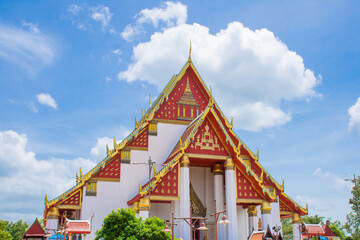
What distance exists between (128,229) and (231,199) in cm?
611

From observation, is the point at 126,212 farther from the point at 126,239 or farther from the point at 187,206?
the point at 187,206

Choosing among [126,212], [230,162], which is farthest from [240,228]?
[126,212]

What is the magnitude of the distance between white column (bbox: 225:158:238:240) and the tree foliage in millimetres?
4549

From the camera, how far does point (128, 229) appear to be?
1404cm

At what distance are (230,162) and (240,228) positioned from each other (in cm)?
452

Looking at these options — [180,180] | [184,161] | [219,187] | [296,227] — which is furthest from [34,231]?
[296,227]

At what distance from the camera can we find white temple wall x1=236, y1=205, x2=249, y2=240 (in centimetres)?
2078

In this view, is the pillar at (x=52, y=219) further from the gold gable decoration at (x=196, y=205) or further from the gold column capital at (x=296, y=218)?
the gold column capital at (x=296, y=218)

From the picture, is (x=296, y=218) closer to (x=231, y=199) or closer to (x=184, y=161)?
(x=231, y=199)

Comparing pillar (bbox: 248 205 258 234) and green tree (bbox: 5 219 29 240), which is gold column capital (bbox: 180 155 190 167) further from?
green tree (bbox: 5 219 29 240)

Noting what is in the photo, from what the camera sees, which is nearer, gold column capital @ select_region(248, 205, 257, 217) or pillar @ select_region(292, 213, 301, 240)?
gold column capital @ select_region(248, 205, 257, 217)

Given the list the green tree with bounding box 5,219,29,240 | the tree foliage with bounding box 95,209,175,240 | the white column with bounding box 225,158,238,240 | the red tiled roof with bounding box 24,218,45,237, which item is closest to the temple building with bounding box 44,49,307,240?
the white column with bounding box 225,158,238,240

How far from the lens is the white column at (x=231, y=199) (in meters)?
17.8

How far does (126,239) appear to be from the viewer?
1377 cm
